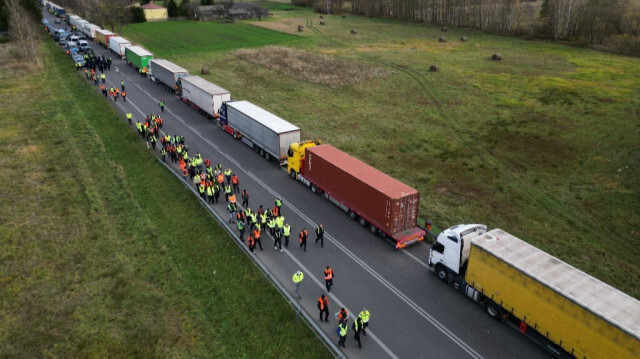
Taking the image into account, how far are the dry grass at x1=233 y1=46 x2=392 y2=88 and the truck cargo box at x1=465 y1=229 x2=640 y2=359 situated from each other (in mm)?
43387

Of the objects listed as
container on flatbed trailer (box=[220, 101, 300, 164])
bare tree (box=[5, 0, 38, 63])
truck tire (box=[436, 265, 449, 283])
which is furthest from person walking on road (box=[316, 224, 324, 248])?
bare tree (box=[5, 0, 38, 63])

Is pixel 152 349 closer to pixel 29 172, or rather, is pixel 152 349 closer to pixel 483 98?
pixel 29 172

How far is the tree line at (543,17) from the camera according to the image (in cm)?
7750

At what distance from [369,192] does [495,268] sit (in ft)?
28.5

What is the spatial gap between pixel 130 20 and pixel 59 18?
1192 inches

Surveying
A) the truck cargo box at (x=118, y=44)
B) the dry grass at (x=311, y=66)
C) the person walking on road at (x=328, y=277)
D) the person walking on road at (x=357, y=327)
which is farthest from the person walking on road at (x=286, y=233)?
the truck cargo box at (x=118, y=44)

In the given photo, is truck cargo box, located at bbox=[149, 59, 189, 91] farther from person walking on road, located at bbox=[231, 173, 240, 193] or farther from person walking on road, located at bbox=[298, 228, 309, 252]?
person walking on road, located at bbox=[298, 228, 309, 252]

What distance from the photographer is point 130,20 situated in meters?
110

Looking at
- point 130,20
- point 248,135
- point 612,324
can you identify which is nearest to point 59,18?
point 130,20

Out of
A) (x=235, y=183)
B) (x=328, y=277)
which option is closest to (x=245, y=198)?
(x=235, y=183)

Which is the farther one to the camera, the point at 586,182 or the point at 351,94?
the point at 351,94

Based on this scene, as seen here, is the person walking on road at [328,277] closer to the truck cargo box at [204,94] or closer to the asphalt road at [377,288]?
the asphalt road at [377,288]

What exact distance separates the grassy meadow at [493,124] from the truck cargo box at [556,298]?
7538 millimetres

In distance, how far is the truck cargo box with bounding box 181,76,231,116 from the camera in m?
42.6
